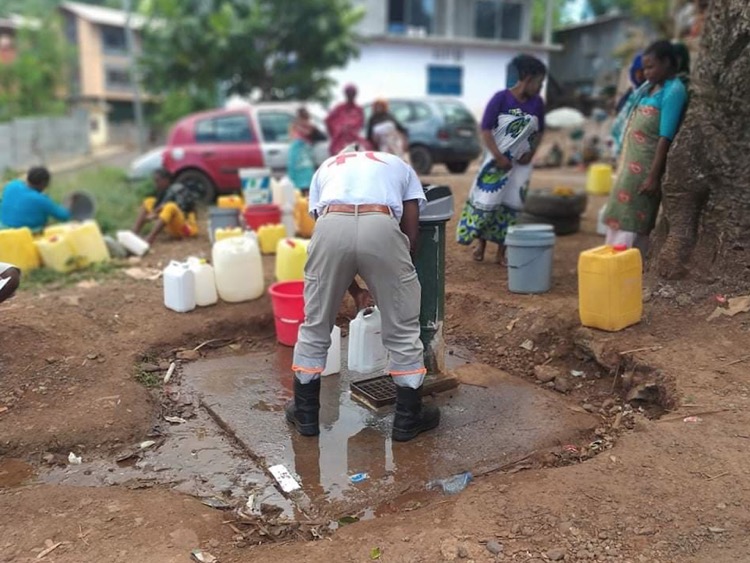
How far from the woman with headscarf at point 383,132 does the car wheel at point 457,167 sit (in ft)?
13.5

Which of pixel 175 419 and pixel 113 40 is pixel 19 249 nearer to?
pixel 175 419

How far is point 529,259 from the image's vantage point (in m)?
5.23

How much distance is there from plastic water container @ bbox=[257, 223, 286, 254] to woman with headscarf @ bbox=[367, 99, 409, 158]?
2673 mm

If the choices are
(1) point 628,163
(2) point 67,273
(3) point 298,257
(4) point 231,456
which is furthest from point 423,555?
(2) point 67,273

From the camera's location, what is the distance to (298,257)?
5734 millimetres

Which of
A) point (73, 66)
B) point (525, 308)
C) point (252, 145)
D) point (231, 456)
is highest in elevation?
point (73, 66)

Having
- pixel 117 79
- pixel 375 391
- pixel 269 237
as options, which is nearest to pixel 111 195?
pixel 269 237

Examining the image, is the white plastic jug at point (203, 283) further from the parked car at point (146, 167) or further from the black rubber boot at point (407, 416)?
the parked car at point (146, 167)

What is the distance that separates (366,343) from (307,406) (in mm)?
576

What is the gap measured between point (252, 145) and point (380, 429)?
771 cm

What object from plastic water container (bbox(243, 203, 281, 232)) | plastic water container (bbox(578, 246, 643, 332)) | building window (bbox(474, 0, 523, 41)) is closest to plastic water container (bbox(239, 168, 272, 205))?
plastic water container (bbox(243, 203, 281, 232))

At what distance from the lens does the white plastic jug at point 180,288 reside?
5.43 m

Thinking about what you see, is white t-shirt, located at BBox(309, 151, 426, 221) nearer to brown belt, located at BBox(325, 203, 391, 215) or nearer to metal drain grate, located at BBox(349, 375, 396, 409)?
brown belt, located at BBox(325, 203, 391, 215)

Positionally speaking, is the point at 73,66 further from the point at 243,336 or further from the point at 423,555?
the point at 423,555
